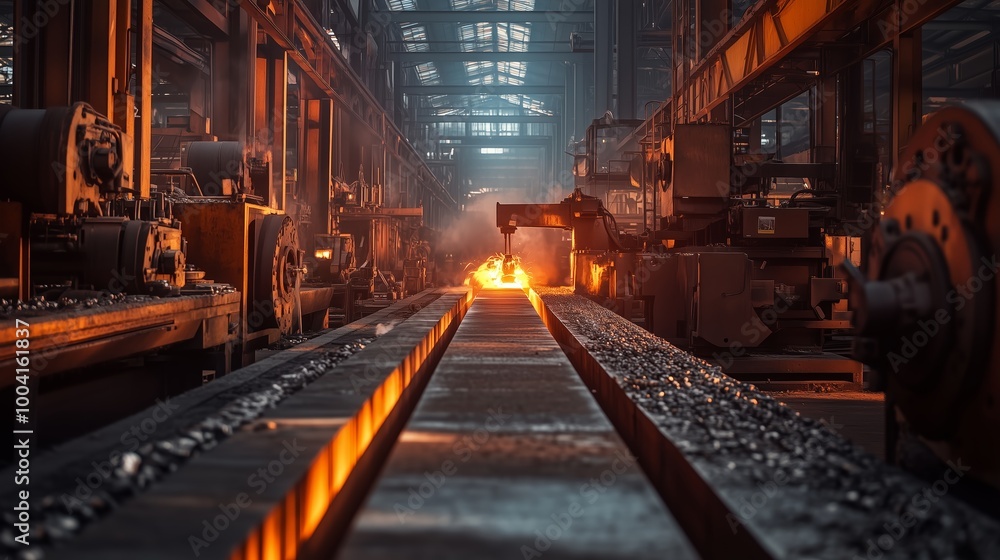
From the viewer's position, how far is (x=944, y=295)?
174 cm

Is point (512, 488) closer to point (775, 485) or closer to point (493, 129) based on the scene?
point (775, 485)

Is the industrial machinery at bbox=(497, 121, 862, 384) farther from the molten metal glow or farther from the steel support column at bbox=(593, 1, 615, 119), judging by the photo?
the steel support column at bbox=(593, 1, 615, 119)

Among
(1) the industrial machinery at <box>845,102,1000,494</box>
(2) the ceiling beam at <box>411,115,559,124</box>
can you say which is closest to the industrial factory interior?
(1) the industrial machinery at <box>845,102,1000,494</box>

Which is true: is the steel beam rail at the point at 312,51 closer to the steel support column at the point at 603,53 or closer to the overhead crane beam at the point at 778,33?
the overhead crane beam at the point at 778,33

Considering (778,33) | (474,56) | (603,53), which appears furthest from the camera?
(474,56)

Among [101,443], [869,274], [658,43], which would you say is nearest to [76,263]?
[101,443]

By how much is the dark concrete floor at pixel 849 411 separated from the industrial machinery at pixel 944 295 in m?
2.53

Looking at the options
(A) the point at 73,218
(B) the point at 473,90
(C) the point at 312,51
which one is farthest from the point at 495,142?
(A) the point at 73,218

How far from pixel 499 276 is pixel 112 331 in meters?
8.79

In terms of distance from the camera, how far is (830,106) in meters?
10.6

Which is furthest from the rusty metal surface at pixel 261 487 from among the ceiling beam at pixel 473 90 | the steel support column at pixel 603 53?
the ceiling beam at pixel 473 90

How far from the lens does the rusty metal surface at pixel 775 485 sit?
4.56 ft

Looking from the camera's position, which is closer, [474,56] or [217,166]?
[217,166]

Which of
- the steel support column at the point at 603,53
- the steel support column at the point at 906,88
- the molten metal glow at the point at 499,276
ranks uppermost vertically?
the steel support column at the point at 603,53
